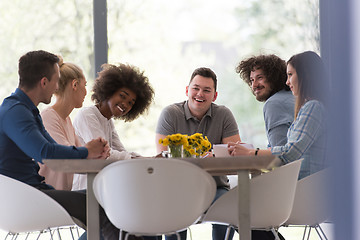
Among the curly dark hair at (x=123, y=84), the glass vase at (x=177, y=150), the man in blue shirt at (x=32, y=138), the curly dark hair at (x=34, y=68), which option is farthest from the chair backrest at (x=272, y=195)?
the curly dark hair at (x=123, y=84)

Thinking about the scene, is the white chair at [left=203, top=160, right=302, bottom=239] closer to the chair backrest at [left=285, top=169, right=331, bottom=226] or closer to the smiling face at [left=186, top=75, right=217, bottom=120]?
the chair backrest at [left=285, top=169, right=331, bottom=226]

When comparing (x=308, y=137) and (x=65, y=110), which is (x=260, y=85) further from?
(x=65, y=110)

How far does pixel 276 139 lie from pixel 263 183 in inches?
32.1

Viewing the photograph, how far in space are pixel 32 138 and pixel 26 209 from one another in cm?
33

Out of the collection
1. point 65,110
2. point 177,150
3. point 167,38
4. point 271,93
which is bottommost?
point 177,150

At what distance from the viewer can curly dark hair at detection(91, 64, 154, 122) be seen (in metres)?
3.53

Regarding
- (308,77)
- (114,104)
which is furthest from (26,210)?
(308,77)

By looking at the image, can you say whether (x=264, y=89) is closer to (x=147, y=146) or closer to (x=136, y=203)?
(x=136, y=203)

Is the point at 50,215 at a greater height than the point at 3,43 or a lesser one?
lesser

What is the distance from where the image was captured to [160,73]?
673 cm

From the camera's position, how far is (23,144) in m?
2.40

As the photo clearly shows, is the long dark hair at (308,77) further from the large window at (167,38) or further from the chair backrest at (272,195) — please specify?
the large window at (167,38)

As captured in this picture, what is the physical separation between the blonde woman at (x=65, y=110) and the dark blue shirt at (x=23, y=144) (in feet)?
1.10

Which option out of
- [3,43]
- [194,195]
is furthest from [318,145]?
[3,43]
